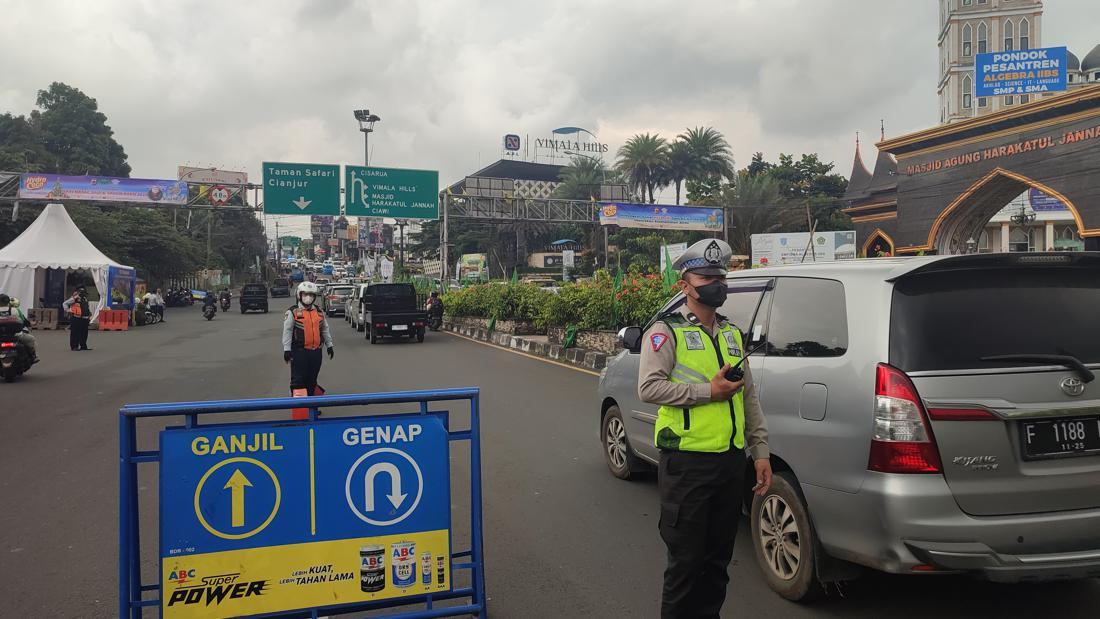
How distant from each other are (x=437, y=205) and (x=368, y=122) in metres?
11.3

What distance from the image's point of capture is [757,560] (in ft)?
13.7

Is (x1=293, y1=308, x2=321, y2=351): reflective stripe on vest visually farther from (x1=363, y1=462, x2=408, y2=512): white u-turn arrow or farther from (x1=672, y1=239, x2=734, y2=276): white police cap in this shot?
(x1=672, y1=239, x2=734, y2=276): white police cap

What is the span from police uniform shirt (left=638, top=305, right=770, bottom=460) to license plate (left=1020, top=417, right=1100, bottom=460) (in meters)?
1.06

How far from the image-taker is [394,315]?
20188mm

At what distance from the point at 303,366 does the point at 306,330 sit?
1.35 ft

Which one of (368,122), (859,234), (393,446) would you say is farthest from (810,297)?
(368,122)

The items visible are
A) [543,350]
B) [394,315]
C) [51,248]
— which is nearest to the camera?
[543,350]

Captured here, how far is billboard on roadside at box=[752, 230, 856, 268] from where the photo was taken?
3872cm

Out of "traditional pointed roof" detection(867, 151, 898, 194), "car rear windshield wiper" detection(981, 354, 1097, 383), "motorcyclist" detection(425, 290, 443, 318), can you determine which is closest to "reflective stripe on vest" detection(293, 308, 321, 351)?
"car rear windshield wiper" detection(981, 354, 1097, 383)

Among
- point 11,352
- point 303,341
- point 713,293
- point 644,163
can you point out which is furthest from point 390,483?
point 644,163

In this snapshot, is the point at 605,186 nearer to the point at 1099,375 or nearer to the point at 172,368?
the point at 172,368

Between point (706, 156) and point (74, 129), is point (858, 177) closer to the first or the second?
point (706, 156)

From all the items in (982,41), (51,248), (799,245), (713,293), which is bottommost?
(713,293)

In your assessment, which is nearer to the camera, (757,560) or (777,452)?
(777,452)
